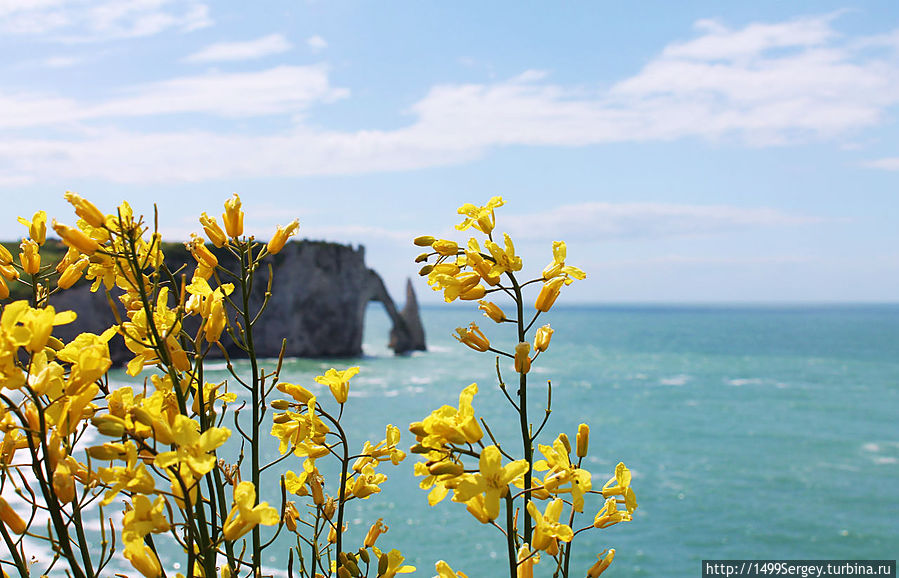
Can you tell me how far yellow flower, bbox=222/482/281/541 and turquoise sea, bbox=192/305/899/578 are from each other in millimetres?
761

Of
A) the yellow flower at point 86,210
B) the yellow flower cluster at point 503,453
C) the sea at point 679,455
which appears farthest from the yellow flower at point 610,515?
the sea at point 679,455

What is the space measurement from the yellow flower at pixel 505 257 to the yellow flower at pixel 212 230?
0.40 m

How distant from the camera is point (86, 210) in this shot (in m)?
0.85

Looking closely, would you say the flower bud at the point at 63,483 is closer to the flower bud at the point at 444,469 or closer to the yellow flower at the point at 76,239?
the yellow flower at the point at 76,239

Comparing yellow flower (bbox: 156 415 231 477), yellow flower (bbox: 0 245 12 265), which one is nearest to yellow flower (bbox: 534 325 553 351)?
yellow flower (bbox: 156 415 231 477)

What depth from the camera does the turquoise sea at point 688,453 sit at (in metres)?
9.29

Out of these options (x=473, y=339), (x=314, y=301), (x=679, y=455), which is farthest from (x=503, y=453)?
(x=314, y=301)

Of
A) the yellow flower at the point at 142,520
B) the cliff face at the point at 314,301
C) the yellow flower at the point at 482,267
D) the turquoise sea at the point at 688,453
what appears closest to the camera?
the yellow flower at the point at 142,520

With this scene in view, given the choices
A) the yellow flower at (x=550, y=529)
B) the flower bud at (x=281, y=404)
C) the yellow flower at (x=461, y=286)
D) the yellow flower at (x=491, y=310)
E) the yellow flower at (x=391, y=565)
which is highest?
the yellow flower at (x=461, y=286)

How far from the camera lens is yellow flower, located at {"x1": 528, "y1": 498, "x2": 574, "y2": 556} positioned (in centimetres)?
81

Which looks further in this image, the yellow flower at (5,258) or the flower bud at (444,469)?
the yellow flower at (5,258)

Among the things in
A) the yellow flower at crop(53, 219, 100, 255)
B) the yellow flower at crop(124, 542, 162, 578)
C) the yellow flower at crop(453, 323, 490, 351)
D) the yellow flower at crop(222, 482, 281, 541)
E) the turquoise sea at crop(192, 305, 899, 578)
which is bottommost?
the turquoise sea at crop(192, 305, 899, 578)

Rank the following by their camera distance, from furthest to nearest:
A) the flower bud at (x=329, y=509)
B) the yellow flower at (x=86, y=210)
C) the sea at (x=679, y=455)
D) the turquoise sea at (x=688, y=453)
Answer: the turquoise sea at (x=688, y=453) → the sea at (x=679, y=455) → the flower bud at (x=329, y=509) → the yellow flower at (x=86, y=210)

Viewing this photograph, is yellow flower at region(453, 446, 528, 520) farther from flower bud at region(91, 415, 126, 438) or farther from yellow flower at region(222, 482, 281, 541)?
flower bud at region(91, 415, 126, 438)
